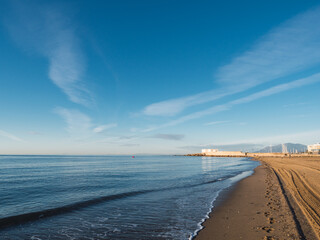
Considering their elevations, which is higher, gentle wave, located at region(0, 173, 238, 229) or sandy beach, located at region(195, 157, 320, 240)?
sandy beach, located at region(195, 157, 320, 240)

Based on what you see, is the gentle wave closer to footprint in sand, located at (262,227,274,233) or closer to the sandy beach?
the sandy beach

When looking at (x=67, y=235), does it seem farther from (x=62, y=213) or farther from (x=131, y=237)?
(x=62, y=213)

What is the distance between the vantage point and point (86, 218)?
12.9 meters

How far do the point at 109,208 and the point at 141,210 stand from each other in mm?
2743

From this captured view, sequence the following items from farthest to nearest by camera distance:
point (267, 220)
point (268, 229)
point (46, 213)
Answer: point (46, 213) → point (267, 220) → point (268, 229)

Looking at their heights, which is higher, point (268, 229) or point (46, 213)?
point (268, 229)

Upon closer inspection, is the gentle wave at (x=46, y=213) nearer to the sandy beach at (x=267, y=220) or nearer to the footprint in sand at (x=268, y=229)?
the sandy beach at (x=267, y=220)

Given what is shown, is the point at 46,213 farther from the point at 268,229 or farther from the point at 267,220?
the point at 267,220

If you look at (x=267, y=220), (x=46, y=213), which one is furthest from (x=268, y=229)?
(x=46, y=213)

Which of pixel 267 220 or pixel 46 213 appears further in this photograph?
pixel 46 213

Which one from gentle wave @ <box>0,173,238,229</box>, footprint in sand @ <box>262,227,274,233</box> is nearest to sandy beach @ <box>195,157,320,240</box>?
footprint in sand @ <box>262,227,274,233</box>

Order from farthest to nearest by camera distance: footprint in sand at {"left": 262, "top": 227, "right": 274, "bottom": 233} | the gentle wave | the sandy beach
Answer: the gentle wave < footprint in sand at {"left": 262, "top": 227, "right": 274, "bottom": 233} < the sandy beach

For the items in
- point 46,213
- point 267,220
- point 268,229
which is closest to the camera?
point 268,229

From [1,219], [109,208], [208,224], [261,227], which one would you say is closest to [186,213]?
[208,224]
